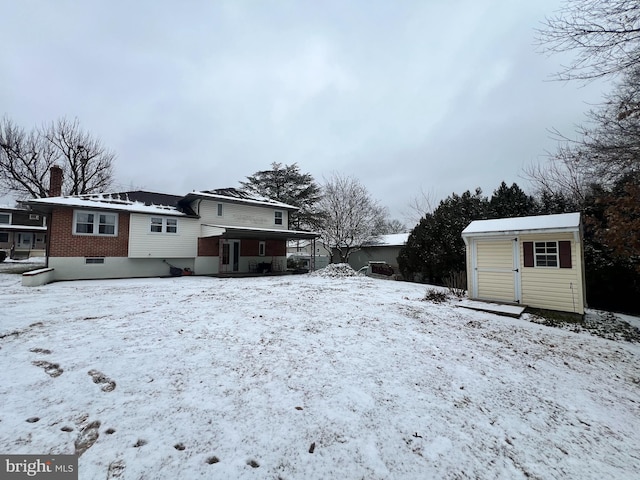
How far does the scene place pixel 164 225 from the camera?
1636cm

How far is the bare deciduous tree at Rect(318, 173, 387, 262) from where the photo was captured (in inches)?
953

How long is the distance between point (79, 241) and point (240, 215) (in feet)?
29.7

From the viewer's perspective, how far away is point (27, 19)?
8992mm

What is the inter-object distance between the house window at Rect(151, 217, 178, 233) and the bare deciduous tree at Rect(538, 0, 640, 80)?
18.0 meters

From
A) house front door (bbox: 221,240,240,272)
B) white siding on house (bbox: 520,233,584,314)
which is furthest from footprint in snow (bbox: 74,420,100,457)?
house front door (bbox: 221,240,240,272)

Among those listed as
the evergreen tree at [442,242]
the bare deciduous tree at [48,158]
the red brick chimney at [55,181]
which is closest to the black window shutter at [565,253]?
the evergreen tree at [442,242]

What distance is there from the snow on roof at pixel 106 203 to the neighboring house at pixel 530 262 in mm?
16605

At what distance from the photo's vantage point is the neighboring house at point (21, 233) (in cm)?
2855

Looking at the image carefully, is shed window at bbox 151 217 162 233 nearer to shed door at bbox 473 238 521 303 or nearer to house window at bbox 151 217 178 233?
house window at bbox 151 217 178 233

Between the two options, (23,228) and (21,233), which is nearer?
(23,228)

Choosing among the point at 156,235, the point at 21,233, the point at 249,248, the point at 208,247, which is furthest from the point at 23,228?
the point at 249,248

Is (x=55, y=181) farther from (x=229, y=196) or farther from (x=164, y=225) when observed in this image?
(x=229, y=196)

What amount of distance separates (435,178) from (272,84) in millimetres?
18291

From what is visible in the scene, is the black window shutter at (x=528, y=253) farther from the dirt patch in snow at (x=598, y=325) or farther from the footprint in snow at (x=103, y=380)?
the footprint in snow at (x=103, y=380)
